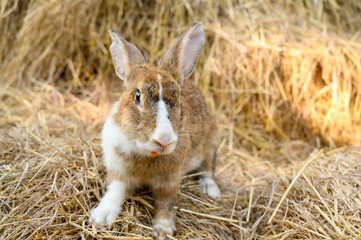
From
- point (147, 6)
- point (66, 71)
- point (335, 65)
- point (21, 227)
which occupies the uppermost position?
point (147, 6)

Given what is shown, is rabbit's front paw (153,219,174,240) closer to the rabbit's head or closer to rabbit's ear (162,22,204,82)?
the rabbit's head

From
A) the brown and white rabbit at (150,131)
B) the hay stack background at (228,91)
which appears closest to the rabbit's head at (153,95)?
the brown and white rabbit at (150,131)

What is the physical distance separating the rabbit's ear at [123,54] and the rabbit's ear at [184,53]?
0.74ft

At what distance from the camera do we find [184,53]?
273 centimetres

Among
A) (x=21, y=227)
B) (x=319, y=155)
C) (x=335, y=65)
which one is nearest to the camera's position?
(x=21, y=227)

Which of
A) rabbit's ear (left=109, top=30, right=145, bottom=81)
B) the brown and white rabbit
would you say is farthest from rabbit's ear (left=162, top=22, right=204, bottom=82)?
rabbit's ear (left=109, top=30, right=145, bottom=81)

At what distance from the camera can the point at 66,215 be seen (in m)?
2.31

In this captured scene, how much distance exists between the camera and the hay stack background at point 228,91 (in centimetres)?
294

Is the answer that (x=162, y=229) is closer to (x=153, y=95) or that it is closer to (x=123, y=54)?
(x=153, y=95)

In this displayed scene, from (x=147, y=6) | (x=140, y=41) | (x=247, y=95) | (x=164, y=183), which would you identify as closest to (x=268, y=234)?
(x=164, y=183)

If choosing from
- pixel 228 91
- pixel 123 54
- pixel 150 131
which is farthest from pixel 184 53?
pixel 228 91

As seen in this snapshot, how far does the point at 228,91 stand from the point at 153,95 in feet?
8.35

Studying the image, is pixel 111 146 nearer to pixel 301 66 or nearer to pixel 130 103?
pixel 130 103

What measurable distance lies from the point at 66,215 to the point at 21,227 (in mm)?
287
